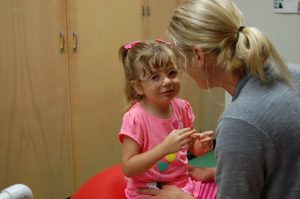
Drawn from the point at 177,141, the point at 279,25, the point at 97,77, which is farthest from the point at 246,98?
the point at 279,25

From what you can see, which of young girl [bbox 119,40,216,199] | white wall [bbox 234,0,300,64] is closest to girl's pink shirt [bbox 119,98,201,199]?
young girl [bbox 119,40,216,199]

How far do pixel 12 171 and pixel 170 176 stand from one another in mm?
986

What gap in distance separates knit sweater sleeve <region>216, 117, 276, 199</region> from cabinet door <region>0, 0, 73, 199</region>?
1.29m

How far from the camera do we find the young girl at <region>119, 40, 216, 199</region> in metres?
1.34

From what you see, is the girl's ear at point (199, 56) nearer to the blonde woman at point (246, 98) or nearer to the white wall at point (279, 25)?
the blonde woman at point (246, 98)

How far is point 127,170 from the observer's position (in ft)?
4.28

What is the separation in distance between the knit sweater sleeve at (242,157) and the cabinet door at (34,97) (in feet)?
4.24

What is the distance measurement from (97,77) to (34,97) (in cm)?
42

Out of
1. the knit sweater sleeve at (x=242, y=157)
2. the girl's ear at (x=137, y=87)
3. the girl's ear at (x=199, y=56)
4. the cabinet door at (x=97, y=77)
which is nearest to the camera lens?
the knit sweater sleeve at (x=242, y=157)

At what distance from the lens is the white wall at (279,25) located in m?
2.80

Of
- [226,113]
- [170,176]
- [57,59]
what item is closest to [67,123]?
[57,59]

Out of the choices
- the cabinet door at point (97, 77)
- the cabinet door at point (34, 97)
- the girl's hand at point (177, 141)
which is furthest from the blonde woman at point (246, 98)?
the cabinet door at point (97, 77)

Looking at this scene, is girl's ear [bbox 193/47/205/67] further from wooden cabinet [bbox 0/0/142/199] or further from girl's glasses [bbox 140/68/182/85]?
wooden cabinet [bbox 0/0/142/199]

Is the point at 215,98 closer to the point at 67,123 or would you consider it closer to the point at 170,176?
the point at 67,123
